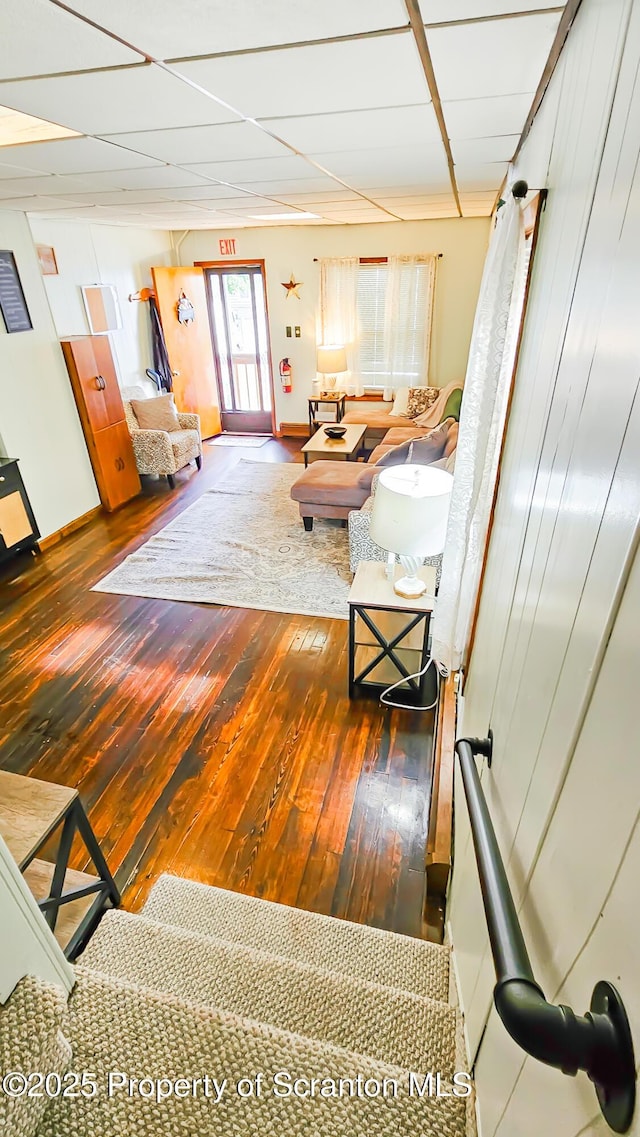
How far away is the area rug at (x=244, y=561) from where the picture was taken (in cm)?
371

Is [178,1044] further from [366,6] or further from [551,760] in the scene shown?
[366,6]

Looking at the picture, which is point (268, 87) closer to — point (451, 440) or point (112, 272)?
point (451, 440)

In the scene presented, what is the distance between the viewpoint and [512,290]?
1419mm

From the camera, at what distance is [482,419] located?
1.62 m

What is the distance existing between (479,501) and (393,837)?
1.41 m

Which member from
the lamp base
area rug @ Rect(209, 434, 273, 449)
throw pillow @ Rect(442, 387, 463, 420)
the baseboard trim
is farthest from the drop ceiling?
area rug @ Rect(209, 434, 273, 449)

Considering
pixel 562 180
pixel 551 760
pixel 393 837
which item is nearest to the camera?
pixel 551 760

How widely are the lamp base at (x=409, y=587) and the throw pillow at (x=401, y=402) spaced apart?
13.2 feet

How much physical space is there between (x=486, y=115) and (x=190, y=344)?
17.6 feet

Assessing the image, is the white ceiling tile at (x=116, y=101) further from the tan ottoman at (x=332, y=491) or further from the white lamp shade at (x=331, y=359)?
the white lamp shade at (x=331, y=359)

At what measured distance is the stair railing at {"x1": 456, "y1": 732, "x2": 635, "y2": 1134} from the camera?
36 cm

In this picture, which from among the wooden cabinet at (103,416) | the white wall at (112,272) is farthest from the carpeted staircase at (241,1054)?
the white wall at (112,272)

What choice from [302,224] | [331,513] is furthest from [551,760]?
[302,224]

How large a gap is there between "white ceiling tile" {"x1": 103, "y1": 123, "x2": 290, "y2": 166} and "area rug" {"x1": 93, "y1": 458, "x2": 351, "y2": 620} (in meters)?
2.44
